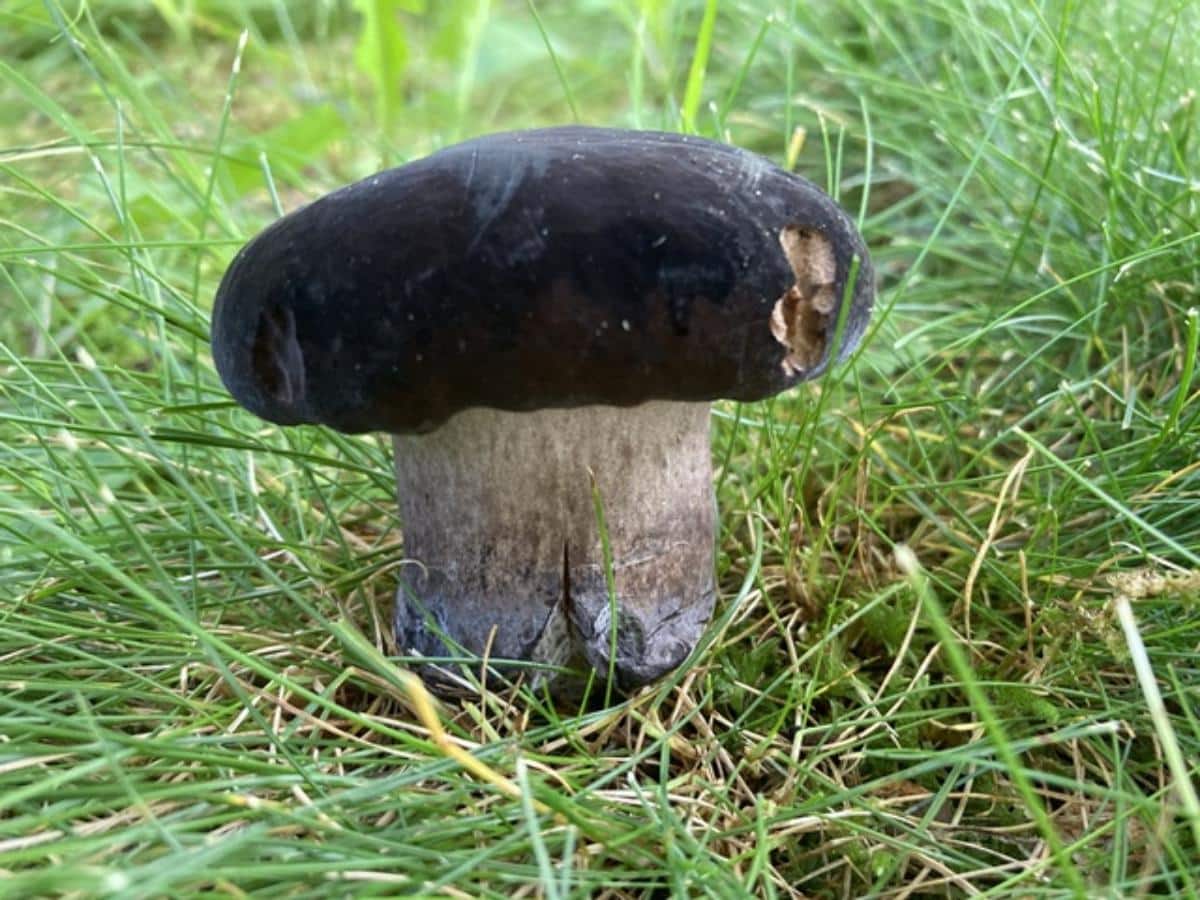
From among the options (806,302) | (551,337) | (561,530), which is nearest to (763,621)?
(561,530)

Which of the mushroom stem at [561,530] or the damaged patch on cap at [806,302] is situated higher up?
the damaged patch on cap at [806,302]

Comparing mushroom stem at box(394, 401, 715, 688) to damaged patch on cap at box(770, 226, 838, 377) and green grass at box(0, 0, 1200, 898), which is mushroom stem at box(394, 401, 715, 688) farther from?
damaged patch on cap at box(770, 226, 838, 377)

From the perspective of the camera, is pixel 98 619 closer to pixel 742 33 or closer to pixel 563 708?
pixel 563 708

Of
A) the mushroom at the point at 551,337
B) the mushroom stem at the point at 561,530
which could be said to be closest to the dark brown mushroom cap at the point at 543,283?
the mushroom at the point at 551,337

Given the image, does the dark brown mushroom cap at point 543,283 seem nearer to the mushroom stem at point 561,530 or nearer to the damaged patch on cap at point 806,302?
the damaged patch on cap at point 806,302

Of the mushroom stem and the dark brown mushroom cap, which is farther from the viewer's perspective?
the mushroom stem

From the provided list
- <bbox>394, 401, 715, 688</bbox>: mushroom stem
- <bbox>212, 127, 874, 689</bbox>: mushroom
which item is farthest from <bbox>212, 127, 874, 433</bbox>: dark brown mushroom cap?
<bbox>394, 401, 715, 688</bbox>: mushroom stem
